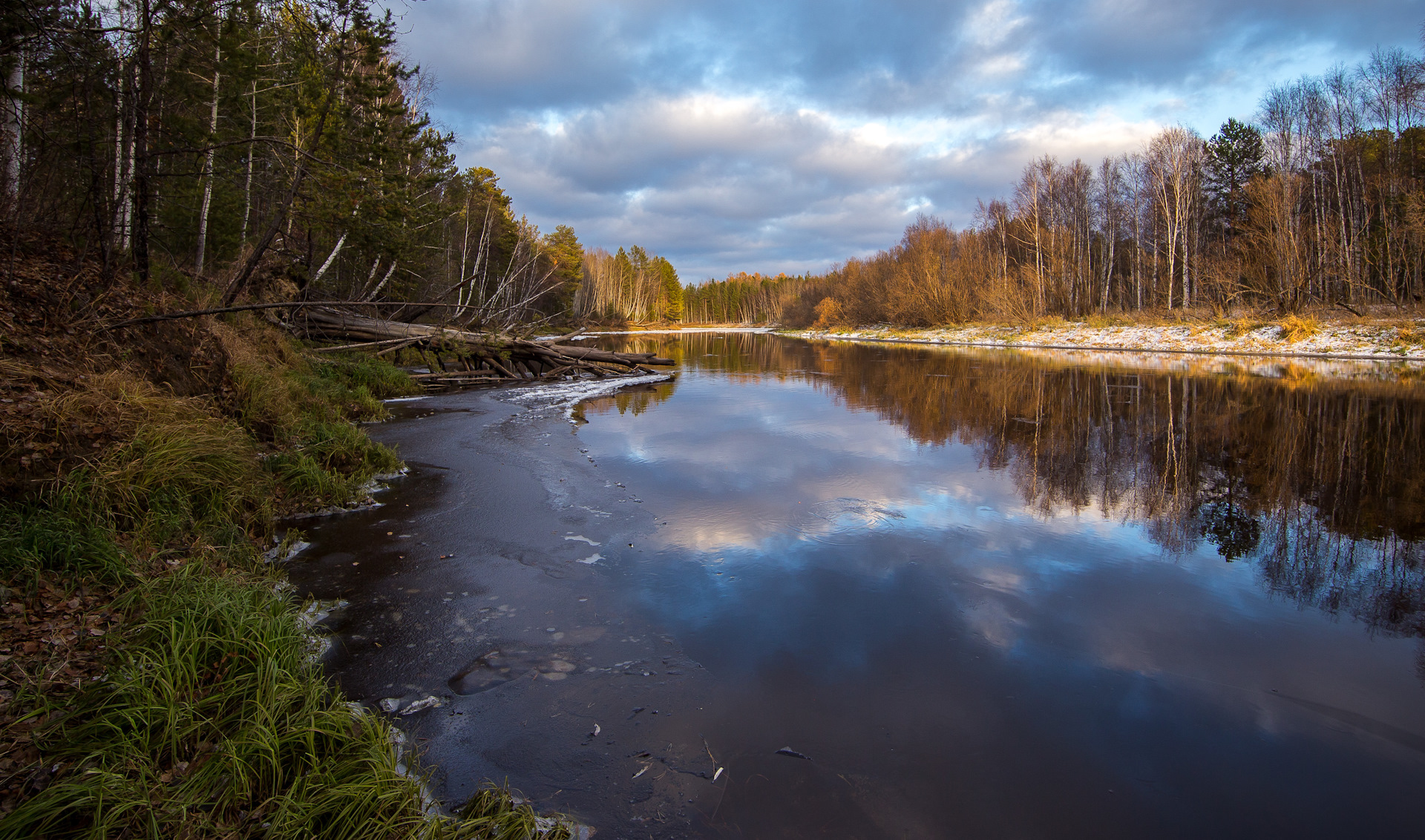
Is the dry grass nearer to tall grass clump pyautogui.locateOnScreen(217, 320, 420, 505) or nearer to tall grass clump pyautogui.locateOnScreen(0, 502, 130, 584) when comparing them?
tall grass clump pyautogui.locateOnScreen(217, 320, 420, 505)

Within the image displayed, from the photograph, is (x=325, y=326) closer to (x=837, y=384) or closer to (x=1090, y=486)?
(x=837, y=384)

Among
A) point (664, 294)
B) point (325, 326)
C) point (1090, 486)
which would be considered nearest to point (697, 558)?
point (1090, 486)

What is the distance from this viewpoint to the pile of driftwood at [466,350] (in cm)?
1534

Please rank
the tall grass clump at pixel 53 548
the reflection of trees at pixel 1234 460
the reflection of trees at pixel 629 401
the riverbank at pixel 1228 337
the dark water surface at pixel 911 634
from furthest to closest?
the riverbank at pixel 1228 337 < the reflection of trees at pixel 629 401 < the reflection of trees at pixel 1234 460 < the tall grass clump at pixel 53 548 < the dark water surface at pixel 911 634

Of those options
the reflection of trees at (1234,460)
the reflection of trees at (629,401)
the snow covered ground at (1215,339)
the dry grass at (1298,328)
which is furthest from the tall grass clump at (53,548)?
the dry grass at (1298,328)

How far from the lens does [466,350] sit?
17.0 metres

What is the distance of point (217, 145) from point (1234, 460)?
11.5m

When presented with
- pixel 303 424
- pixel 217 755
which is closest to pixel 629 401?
pixel 303 424

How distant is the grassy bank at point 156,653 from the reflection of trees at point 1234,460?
19.1 ft

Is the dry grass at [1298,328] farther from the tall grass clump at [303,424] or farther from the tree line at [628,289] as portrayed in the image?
the tree line at [628,289]

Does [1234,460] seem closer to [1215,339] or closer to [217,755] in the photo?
[217,755]

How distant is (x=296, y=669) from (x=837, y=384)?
55.1ft

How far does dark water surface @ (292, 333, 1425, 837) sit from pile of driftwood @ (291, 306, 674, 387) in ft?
26.8

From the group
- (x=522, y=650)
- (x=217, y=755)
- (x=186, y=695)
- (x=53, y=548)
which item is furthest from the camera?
(x=522, y=650)
